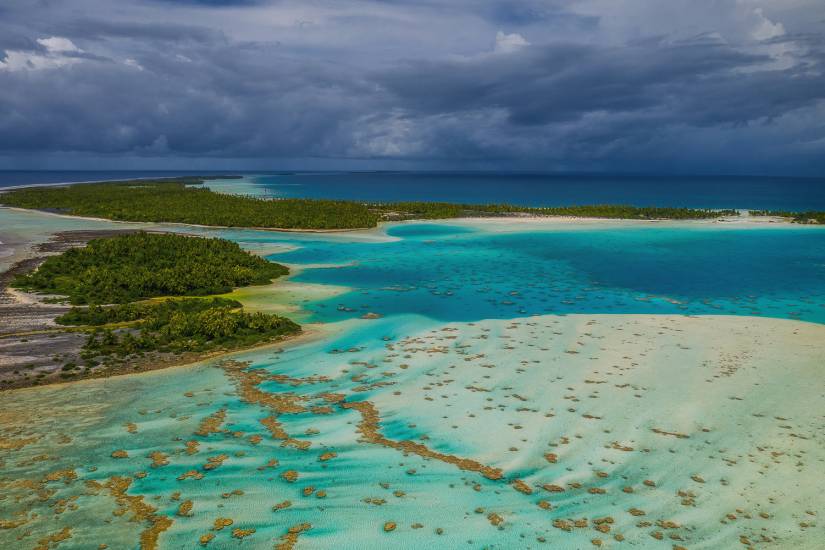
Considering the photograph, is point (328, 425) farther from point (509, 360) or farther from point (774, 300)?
point (774, 300)

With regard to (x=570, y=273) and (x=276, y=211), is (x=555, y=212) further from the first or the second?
(x=570, y=273)

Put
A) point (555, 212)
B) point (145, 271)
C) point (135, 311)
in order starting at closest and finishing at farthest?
point (135, 311) → point (145, 271) → point (555, 212)

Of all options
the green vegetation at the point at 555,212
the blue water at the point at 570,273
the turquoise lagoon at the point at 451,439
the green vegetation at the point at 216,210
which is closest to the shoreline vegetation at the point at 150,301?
the turquoise lagoon at the point at 451,439

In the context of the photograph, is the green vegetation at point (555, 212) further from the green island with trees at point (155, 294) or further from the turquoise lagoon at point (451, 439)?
the turquoise lagoon at point (451, 439)

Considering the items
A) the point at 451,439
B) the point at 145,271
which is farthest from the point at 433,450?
the point at 145,271

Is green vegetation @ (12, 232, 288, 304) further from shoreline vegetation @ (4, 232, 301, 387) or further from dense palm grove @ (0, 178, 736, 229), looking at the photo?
dense palm grove @ (0, 178, 736, 229)

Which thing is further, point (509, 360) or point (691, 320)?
point (691, 320)

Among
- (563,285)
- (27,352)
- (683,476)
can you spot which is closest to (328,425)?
(683,476)
